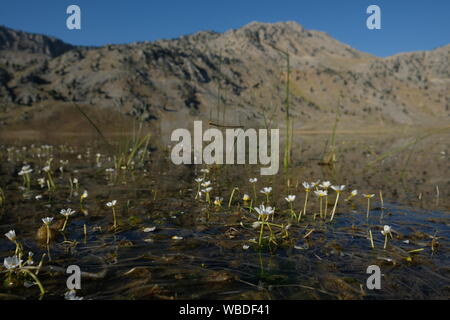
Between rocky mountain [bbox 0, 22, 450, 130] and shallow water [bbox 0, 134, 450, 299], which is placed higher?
rocky mountain [bbox 0, 22, 450, 130]

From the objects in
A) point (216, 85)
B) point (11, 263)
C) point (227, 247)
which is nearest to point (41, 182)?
point (11, 263)

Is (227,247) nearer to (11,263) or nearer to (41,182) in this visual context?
(11,263)

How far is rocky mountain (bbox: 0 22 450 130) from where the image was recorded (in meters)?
57.7

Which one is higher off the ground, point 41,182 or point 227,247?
point 41,182

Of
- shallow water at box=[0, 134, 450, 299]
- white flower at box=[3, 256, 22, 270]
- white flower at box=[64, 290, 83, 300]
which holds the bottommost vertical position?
white flower at box=[64, 290, 83, 300]

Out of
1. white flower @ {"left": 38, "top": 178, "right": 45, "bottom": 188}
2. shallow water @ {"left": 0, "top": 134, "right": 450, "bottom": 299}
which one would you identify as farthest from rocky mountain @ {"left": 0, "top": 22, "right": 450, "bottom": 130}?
shallow water @ {"left": 0, "top": 134, "right": 450, "bottom": 299}

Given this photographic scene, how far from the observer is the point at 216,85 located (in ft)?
237

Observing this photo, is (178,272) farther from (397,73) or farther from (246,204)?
(397,73)

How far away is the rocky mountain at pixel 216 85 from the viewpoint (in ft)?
189

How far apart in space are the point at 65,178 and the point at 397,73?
10548 centimetres

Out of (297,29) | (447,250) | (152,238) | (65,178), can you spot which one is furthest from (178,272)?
(297,29)

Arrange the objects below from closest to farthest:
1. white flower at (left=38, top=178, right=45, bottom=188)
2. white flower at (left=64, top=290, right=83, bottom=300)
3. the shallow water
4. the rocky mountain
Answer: white flower at (left=64, top=290, right=83, bottom=300) < the shallow water < white flower at (left=38, top=178, right=45, bottom=188) < the rocky mountain

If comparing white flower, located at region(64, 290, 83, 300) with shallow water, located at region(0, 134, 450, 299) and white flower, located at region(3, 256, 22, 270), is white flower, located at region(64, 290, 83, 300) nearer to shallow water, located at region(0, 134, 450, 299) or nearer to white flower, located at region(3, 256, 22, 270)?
shallow water, located at region(0, 134, 450, 299)
